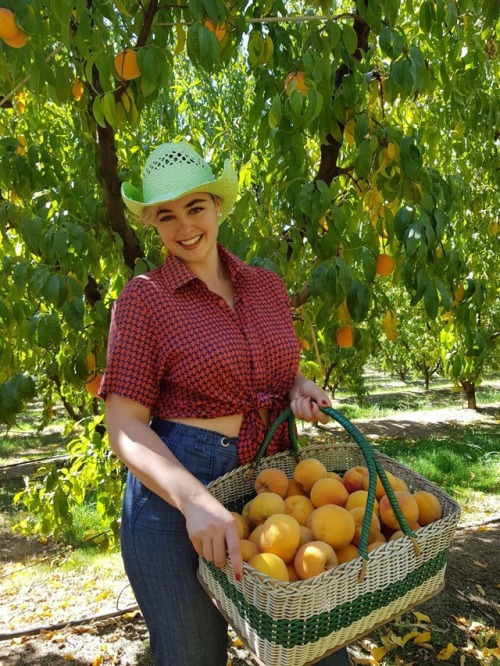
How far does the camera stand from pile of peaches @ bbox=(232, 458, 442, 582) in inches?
45.0

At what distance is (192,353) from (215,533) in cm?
42

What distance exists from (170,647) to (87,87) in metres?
1.72

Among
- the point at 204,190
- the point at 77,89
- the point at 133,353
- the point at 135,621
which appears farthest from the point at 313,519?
the point at 135,621

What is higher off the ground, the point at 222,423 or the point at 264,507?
the point at 222,423

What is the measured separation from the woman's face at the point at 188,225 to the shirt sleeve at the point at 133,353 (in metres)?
0.16

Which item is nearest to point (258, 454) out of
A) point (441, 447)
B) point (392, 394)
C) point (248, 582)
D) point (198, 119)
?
point (248, 582)

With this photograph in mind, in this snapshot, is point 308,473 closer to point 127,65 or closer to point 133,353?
point 133,353

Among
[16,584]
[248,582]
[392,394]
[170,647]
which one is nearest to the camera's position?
[248,582]

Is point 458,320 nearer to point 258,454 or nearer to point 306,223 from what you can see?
point 306,223

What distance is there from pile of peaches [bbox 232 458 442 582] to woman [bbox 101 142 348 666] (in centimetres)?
14

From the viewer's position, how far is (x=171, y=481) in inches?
47.5

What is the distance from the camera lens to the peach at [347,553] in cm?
119

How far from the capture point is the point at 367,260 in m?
2.02

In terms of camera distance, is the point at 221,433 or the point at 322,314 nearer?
the point at 221,433
